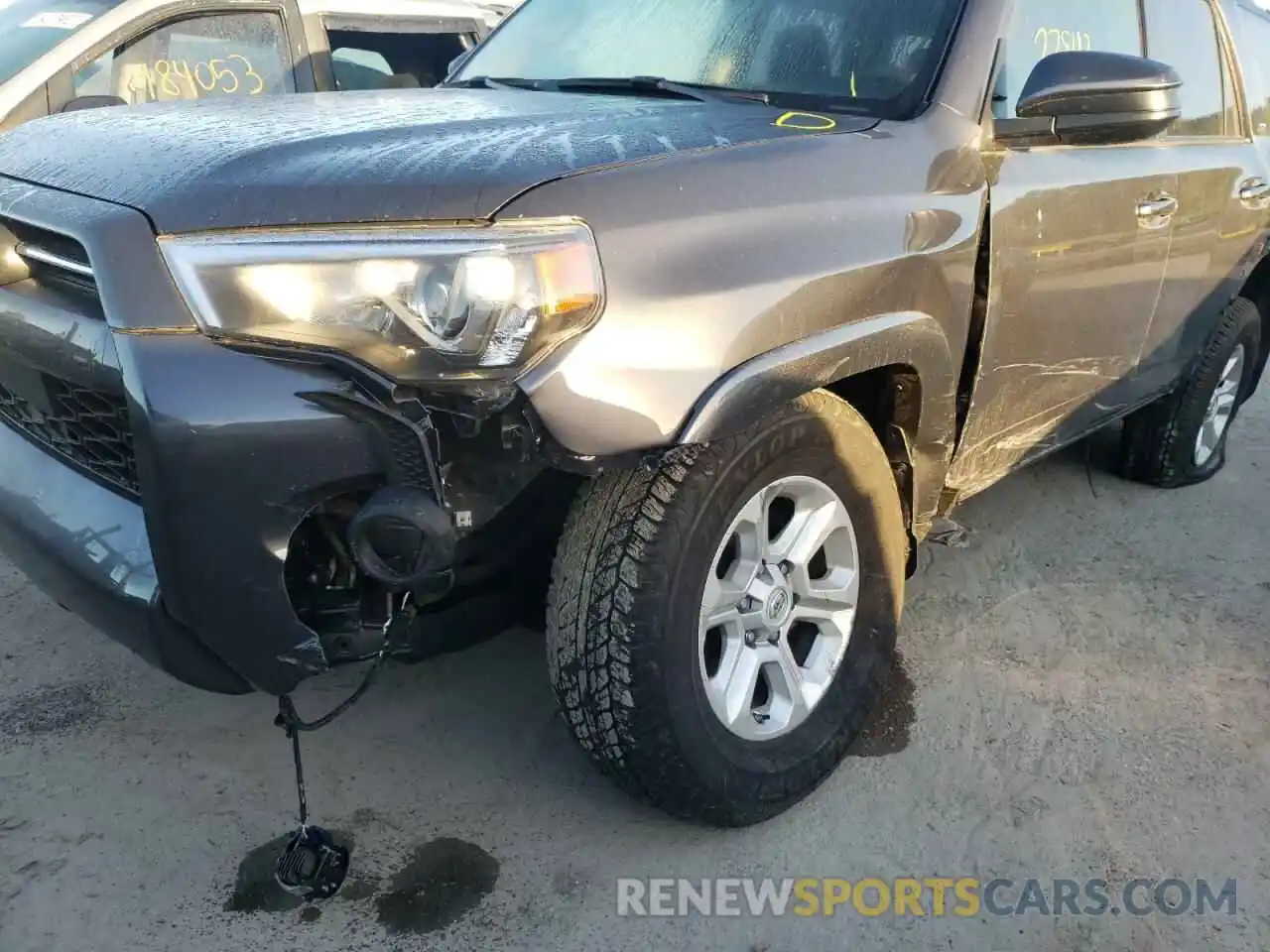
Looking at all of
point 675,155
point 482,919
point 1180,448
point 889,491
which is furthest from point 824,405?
point 1180,448

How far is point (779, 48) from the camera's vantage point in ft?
8.73

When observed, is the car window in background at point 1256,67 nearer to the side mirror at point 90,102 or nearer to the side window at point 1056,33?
the side window at point 1056,33

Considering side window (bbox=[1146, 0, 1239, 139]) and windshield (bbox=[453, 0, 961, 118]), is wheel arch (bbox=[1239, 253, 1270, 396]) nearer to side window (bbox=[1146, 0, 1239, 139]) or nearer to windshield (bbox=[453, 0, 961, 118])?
side window (bbox=[1146, 0, 1239, 139])

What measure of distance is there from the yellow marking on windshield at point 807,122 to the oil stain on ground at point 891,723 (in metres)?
1.45

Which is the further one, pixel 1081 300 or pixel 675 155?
pixel 1081 300

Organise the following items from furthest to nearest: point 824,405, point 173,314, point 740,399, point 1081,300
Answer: point 1081,300 → point 824,405 → point 740,399 → point 173,314

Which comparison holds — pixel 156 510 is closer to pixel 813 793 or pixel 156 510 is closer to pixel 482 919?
pixel 482 919

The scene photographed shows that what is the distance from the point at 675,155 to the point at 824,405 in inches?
24.3

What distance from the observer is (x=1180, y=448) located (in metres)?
4.12

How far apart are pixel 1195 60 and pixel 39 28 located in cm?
468

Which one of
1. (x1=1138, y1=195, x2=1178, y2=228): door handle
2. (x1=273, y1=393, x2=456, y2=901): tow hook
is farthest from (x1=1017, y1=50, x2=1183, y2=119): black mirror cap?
(x1=273, y1=393, x2=456, y2=901): tow hook

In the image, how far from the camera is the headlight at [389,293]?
164 cm

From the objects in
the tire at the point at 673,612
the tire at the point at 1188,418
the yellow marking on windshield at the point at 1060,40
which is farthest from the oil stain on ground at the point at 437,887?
the tire at the point at 1188,418

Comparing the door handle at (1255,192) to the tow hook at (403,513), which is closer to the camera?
the tow hook at (403,513)
